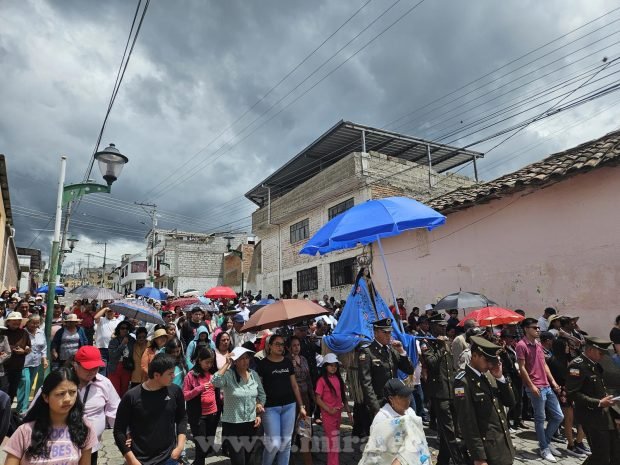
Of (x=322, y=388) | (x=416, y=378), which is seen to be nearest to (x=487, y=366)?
(x=322, y=388)

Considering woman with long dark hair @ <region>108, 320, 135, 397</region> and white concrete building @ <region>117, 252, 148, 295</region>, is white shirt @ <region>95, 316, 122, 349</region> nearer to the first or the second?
woman with long dark hair @ <region>108, 320, 135, 397</region>

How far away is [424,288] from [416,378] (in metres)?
7.39

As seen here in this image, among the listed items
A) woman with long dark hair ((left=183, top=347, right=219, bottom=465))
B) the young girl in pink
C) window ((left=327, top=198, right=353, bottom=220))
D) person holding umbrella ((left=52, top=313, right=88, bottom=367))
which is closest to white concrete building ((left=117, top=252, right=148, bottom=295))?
window ((left=327, top=198, right=353, bottom=220))

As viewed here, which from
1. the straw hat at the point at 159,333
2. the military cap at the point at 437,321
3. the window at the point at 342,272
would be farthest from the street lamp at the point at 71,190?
the window at the point at 342,272

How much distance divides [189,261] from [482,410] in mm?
45071

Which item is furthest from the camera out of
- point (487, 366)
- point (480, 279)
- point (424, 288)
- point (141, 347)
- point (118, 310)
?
point (424, 288)

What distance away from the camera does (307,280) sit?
21.0 meters

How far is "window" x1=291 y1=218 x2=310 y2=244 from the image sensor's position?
21.2 metres

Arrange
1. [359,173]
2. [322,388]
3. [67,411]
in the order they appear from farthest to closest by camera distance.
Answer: [359,173]
[322,388]
[67,411]

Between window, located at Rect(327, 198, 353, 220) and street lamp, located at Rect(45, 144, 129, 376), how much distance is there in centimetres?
1181

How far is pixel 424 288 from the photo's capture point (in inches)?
558

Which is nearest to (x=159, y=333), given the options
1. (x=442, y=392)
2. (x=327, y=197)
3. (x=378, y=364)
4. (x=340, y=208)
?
(x=378, y=364)

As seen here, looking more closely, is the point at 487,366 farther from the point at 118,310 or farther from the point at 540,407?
the point at 118,310

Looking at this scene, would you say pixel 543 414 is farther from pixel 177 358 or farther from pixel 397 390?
pixel 177 358
